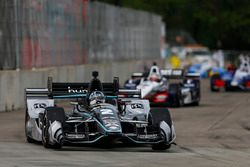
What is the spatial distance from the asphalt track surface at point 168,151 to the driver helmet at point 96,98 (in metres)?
0.87

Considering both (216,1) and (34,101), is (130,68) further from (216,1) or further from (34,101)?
(216,1)

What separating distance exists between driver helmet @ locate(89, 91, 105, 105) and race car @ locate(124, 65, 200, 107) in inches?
425

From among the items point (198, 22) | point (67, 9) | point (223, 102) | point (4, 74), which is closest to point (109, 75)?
point (67, 9)

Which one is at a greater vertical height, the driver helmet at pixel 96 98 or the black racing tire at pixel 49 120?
the driver helmet at pixel 96 98

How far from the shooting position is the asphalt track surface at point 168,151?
13.8 metres

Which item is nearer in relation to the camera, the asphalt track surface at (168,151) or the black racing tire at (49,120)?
the asphalt track surface at (168,151)

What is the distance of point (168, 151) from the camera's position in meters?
15.9

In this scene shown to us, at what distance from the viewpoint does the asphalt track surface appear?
45.4 feet

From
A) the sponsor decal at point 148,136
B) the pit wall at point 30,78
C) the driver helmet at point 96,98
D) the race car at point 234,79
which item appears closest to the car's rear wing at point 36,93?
the driver helmet at point 96,98

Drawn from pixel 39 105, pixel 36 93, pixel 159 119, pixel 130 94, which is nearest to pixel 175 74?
pixel 130 94

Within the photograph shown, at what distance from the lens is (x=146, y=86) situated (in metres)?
28.5

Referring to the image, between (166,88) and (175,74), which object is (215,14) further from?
(166,88)

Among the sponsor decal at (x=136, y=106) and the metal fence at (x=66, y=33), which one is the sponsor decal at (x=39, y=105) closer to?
the sponsor decal at (x=136, y=106)

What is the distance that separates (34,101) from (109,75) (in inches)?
823
